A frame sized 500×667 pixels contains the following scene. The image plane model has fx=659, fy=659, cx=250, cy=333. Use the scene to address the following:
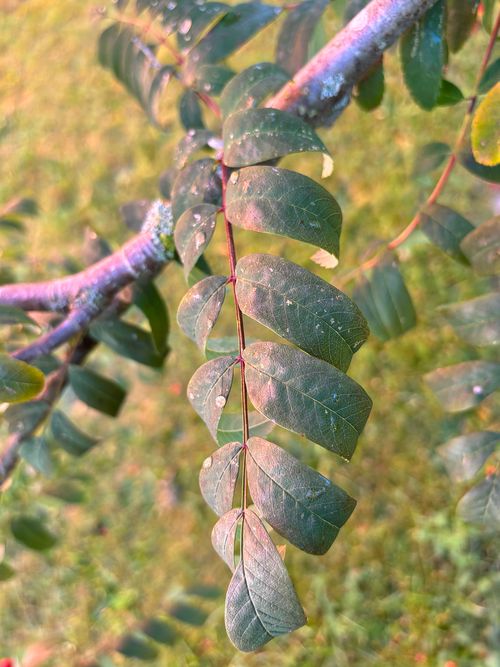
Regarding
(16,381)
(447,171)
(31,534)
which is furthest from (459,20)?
(31,534)

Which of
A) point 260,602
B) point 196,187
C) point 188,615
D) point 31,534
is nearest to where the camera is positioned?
point 260,602

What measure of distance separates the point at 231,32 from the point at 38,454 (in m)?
0.73

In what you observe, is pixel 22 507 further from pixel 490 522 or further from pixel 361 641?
pixel 490 522

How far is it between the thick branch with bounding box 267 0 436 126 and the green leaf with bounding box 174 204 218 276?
22 centimetres

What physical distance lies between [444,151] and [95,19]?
85cm

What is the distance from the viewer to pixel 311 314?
60 centimetres

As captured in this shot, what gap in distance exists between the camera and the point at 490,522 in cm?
92

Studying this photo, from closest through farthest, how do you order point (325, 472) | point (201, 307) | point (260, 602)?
point (260, 602), point (201, 307), point (325, 472)

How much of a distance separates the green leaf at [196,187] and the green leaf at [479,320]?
0.40 m

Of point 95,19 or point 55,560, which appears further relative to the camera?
point 55,560

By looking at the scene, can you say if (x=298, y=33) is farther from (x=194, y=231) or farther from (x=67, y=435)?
(x=67, y=435)

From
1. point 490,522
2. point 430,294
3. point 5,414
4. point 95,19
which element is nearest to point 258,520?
point 490,522

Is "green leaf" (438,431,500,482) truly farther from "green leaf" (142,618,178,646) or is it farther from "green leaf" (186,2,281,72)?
"green leaf" (142,618,178,646)

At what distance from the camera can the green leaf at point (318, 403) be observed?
58 centimetres
